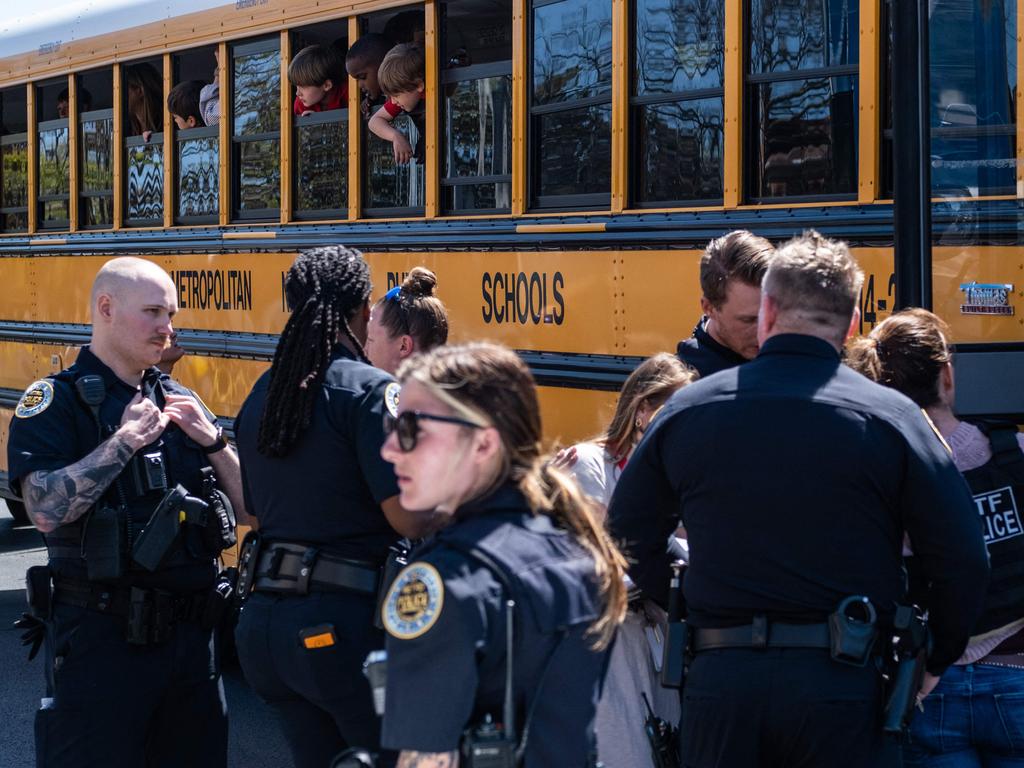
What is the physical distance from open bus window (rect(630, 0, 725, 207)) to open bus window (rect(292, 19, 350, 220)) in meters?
1.46

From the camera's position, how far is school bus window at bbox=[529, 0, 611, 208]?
439cm

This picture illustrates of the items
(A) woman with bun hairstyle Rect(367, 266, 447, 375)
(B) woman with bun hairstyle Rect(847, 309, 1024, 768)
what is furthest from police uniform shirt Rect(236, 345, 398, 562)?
(A) woman with bun hairstyle Rect(367, 266, 447, 375)

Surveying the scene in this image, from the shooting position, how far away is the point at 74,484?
3086mm

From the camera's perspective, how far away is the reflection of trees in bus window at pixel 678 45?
410 cm

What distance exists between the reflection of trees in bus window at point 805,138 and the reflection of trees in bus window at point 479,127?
3.24 ft

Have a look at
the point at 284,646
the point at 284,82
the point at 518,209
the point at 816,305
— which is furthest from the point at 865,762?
the point at 284,82

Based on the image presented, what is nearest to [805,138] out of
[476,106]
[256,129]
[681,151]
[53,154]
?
[681,151]

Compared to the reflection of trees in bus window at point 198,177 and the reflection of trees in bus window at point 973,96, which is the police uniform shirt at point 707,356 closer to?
the reflection of trees in bus window at point 973,96

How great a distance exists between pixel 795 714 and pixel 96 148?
18.0 feet

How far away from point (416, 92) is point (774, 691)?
315 cm

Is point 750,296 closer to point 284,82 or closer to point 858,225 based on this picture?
point 858,225

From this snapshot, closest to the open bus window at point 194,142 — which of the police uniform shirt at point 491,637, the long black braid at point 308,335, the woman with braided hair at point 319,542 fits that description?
the long black braid at point 308,335

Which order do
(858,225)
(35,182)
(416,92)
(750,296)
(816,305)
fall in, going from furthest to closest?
(35,182) → (416,92) → (858,225) → (750,296) → (816,305)

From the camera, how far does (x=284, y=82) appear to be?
5.59m
